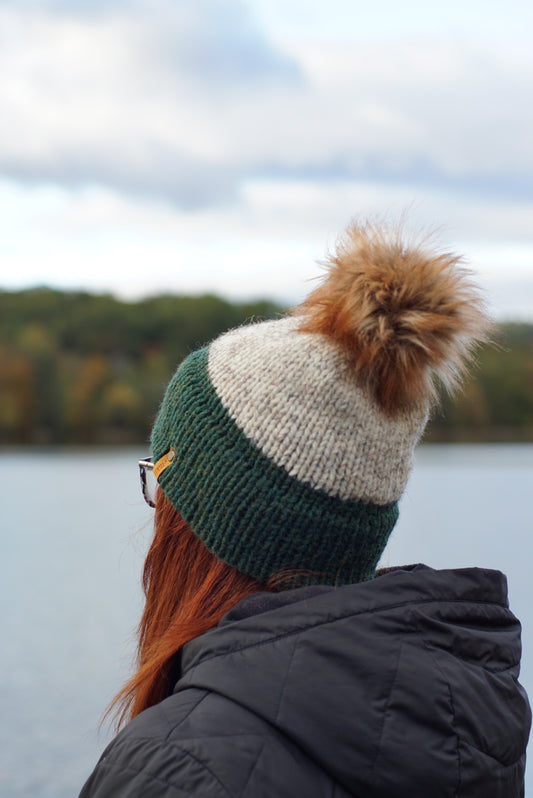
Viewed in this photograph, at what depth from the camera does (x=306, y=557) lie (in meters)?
1.29

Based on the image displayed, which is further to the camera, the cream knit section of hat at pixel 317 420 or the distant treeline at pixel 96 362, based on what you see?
the distant treeline at pixel 96 362

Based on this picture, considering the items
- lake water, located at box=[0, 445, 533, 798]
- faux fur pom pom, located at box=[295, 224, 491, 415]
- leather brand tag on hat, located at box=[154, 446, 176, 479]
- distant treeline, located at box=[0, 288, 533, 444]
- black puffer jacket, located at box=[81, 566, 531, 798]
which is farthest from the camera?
distant treeline, located at box=[0, 288, 533, 444]

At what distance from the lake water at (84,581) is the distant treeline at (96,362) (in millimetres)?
4158

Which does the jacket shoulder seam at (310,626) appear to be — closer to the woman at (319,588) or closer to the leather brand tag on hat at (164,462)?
the woman at (319,588)

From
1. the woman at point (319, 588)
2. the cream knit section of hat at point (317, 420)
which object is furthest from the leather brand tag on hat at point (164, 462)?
the cream knit section of hat at point (317, 420)

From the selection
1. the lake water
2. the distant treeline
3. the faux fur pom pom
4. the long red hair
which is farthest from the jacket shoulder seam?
the distant treeline

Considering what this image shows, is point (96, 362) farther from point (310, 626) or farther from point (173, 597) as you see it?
point (310, 626)

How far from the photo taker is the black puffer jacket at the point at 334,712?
101 cm

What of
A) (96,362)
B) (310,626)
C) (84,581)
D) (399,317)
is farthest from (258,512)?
(96,362)

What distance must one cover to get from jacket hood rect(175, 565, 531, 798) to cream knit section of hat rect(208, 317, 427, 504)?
0.66 ft

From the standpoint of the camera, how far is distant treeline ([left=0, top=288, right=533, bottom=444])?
36156mm

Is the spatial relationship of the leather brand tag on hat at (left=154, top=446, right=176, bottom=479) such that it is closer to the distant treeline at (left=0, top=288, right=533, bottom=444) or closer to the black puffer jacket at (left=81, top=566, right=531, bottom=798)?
the black puffer jacket at (left=81, top=566, right=531, bottom=798)

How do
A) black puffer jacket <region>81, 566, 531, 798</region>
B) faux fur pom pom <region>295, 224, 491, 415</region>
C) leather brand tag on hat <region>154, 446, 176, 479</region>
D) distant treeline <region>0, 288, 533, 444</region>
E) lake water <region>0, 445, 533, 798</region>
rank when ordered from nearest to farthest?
black puffer jacket <region>81, 566, 531, 798</region> < faux fur pom pom <region>295, 224, 491, 415</region> < leather brand tag on hat <region>154, 446, 176, 479</region> < lake water <region>0, 445, 533, 798</region> < distant treeline <region>0, 288, 533, 444</region>

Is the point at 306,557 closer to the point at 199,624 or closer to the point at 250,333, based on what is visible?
the point at 199,624
